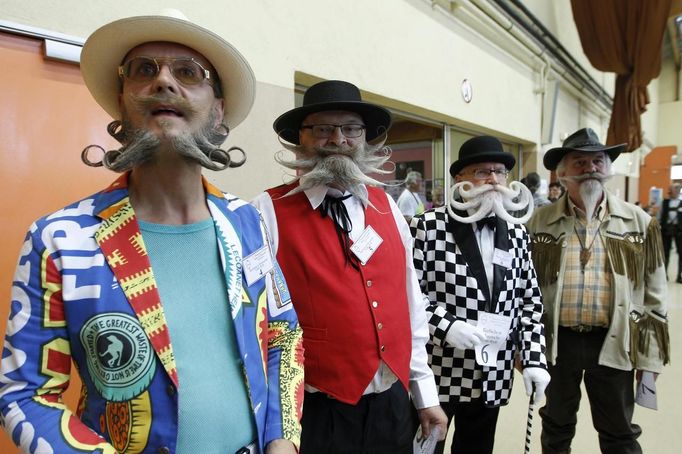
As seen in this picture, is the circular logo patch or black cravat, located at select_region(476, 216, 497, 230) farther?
black cravat, located at select_region(476, 216, 497, 230)

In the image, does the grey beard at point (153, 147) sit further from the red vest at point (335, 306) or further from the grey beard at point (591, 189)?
the grey beard at point (591, 189)

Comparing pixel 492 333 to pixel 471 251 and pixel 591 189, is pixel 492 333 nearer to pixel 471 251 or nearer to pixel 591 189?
pixel 471 251

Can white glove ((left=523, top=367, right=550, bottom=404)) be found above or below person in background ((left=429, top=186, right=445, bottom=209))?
below

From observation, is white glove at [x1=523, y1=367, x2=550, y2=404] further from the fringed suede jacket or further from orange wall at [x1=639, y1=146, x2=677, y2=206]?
orange wall at [x1=639, y1=146, x2=677, y2=206]

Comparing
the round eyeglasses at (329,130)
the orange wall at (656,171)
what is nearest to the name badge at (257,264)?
the round eyeglasses at (329,130)

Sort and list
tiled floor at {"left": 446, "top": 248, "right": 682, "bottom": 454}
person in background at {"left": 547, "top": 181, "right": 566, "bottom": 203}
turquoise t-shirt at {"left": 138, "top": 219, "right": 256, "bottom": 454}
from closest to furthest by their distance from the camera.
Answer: turquoise t-shirt at {"left": 138, "top": 219, "right": 256, "bottom": 454}
tiled floor at {"left": 446, "top": 248, "right": 682, "bottom": 454}
person in background at {"left": 547, "top": 181, "right": 566, "bottom": 203}

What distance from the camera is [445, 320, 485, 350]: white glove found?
1.54 metres

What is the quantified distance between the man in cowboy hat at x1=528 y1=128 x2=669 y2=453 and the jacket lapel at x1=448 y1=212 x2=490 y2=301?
2.03ft

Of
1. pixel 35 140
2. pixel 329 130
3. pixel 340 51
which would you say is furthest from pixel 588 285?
pixel 35 140

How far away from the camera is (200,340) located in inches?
33.9

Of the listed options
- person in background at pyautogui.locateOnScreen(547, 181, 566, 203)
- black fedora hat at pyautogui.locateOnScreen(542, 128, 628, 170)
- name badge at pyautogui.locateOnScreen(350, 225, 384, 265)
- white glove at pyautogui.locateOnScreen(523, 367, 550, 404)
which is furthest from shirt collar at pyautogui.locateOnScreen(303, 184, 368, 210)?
person in background at pyautogui.locateOnScreen(547, 181, 566, 203)

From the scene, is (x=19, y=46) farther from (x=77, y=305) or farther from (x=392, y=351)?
(x=392, y=351)

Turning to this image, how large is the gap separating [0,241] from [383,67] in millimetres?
2832

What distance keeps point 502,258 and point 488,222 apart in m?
0.17
